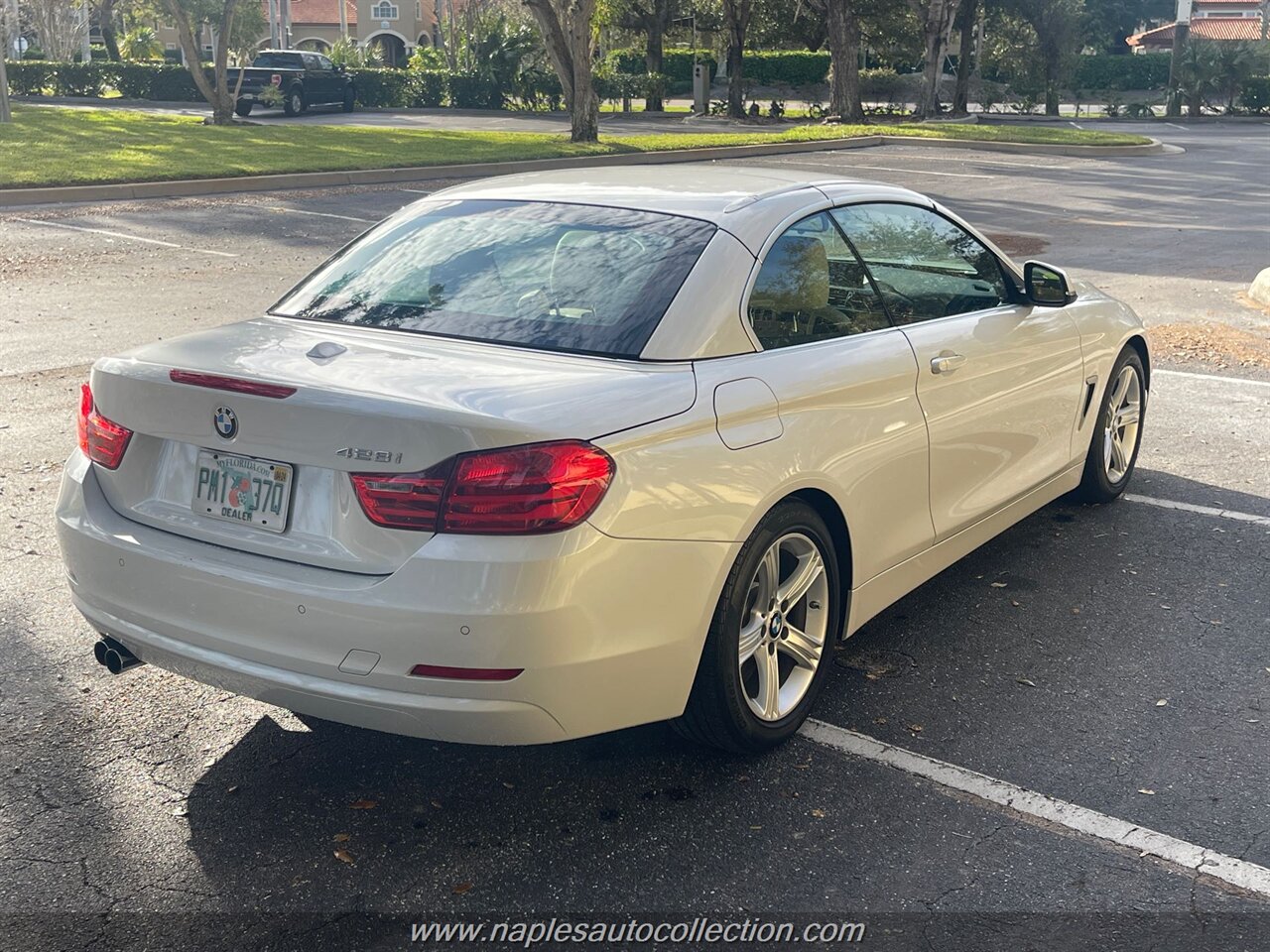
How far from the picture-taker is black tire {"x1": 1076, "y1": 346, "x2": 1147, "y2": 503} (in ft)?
20.1

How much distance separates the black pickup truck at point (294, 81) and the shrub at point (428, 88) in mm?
3493

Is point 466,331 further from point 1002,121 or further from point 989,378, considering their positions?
point 1002,121

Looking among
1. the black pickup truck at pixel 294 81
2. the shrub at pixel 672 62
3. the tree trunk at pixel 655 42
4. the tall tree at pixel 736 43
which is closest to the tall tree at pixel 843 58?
the tall tree at pixel 736 43

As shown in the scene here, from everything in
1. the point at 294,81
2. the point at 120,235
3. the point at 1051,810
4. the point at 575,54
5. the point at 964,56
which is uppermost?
the point at 964,56

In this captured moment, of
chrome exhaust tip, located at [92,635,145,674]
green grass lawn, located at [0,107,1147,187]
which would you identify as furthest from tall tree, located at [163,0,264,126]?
chrome exhaust tip, located at [92,635,145,674]

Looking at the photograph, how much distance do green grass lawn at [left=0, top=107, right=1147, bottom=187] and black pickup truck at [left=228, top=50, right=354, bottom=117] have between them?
15.2ft

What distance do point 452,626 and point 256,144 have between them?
25245 mm

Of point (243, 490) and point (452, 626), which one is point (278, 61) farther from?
point (452, 626)

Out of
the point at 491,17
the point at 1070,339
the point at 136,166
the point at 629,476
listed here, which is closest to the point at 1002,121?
the point at 491,17

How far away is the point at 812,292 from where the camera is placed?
4.29m

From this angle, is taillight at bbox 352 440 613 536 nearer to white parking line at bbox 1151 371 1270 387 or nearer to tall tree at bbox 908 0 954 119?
white parking line at bbox 1151 371 1270 387

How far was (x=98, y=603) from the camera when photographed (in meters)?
3.72

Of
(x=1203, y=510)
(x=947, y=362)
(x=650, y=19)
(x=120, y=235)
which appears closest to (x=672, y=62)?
(x=650, y=19)

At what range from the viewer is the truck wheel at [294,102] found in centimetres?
4072
